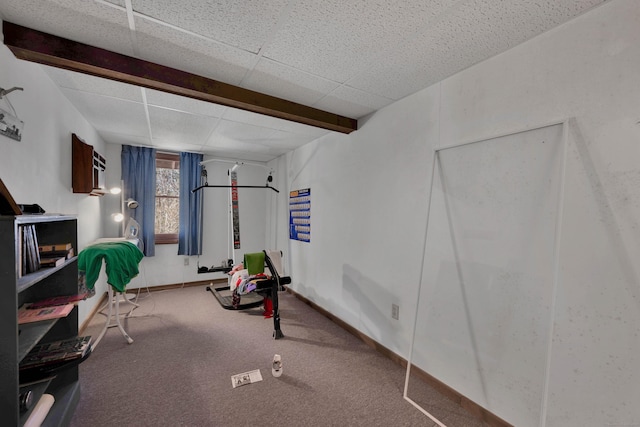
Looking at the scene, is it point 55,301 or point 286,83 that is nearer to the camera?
point 55,301

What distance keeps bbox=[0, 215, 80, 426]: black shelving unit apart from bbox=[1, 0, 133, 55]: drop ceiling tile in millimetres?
1080

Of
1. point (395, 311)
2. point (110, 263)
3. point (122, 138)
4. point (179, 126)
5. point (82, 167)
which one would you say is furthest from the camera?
point (122, 138)

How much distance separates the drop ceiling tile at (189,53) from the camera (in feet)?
4.99

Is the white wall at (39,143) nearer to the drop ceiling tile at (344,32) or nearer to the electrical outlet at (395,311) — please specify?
the drop ceiling tile at (344,32)

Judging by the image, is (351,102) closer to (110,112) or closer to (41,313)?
(110,112)

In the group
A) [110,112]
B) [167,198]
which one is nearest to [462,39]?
[110,112]

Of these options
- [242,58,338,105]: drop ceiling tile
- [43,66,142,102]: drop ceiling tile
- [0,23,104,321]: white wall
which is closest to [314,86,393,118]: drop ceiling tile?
[242,58,338,105]: drop ceiling tile

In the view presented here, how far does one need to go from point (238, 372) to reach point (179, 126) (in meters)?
2.79

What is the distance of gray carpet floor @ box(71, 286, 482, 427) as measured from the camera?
5.65 ft

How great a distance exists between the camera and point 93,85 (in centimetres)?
216

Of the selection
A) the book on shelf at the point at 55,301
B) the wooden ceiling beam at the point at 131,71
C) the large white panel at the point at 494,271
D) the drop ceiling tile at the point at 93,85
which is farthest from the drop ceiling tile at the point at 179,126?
the large white panel at the point at 494,271

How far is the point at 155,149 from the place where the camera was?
4.29 metres

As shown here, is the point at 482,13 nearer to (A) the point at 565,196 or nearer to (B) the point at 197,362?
(A) the point at 565,196

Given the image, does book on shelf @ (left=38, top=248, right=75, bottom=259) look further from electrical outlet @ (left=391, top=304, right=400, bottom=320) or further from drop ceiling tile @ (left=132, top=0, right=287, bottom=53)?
electrical outlet @ (left=391, top=304, right=400, bottom=320)
